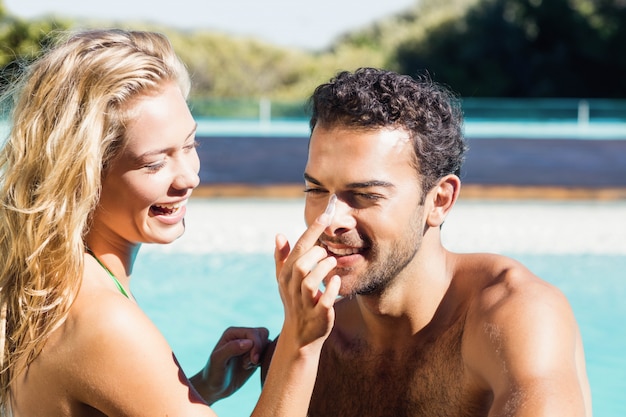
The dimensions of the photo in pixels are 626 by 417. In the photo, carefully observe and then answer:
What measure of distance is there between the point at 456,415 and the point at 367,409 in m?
0.39

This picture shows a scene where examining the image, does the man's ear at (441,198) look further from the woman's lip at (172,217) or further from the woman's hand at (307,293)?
the woman's lip at (172,217)

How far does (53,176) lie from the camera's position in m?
2.38

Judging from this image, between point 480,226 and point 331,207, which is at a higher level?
point 331,207

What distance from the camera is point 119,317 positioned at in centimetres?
230

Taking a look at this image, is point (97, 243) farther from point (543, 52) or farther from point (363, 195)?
point (543, 52)

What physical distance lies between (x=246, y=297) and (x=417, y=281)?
5304 mm

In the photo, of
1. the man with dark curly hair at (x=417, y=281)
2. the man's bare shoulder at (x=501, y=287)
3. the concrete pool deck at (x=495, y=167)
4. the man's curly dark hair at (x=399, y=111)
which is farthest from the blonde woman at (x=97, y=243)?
the concrete pool deck at (x=495, y=167)

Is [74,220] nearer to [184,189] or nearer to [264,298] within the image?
[184,189]

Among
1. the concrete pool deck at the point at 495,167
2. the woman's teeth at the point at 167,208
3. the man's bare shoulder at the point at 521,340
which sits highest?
the woman's teeth at the point at 167,208

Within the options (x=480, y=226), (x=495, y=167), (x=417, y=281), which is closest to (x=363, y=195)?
(x=417, y=281)

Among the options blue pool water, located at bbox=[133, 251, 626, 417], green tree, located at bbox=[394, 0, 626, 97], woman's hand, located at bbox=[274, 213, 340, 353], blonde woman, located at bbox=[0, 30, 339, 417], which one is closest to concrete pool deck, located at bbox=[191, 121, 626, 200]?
blue pool water, located at bbox=[133, 251, 626, 417]

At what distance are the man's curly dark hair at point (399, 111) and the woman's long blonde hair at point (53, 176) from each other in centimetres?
67

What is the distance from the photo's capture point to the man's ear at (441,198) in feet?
9.67

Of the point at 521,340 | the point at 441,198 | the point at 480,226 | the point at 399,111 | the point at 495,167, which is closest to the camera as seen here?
the point at 521,340
